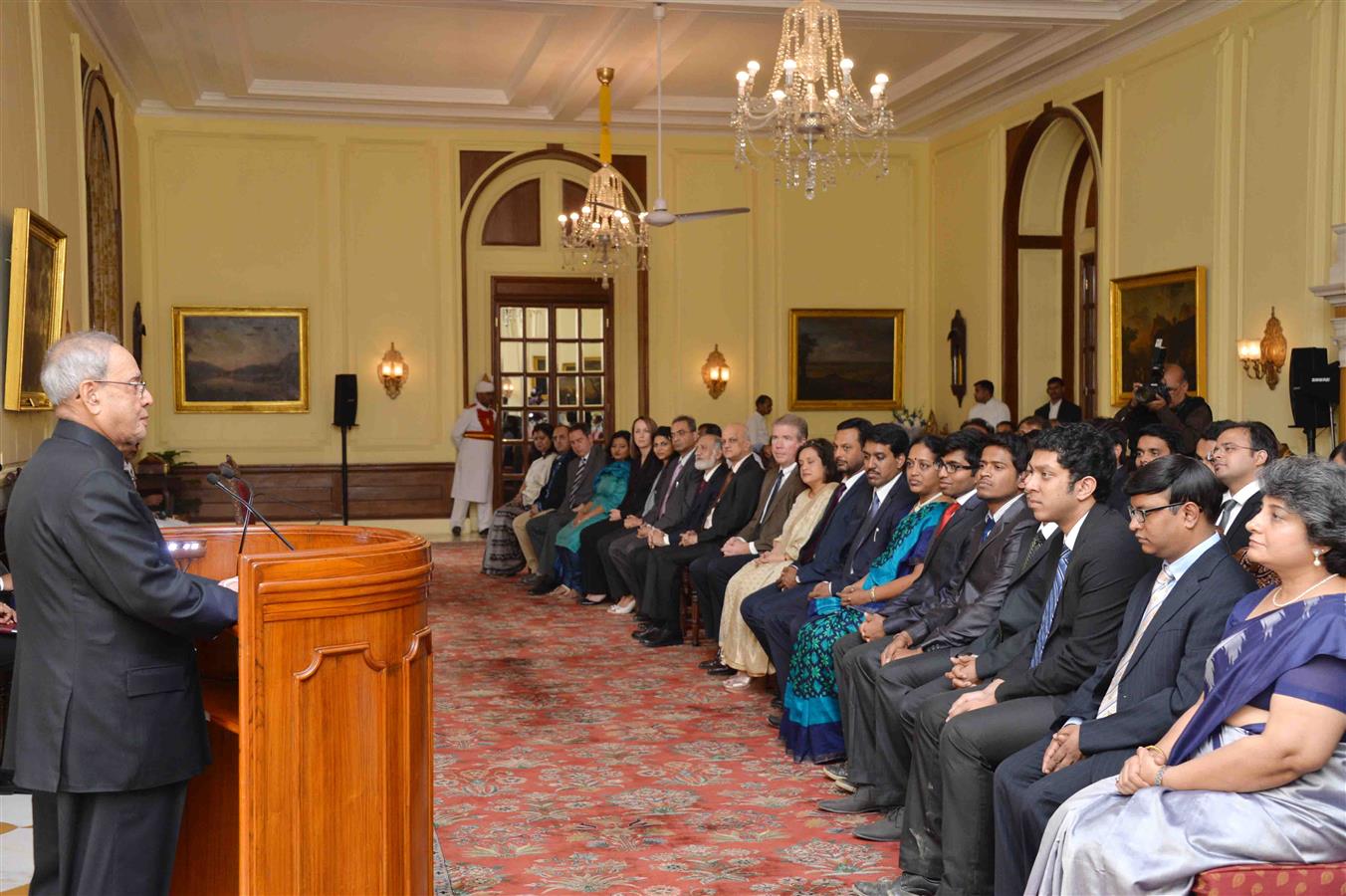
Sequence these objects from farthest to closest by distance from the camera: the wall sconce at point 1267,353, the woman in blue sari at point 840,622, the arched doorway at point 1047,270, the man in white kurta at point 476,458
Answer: the man in white kurta at point 476,458 < the arched doorway at point 1047,270 < the wall sconce at point 1267,353 < the woman in blue sari at point 840,622

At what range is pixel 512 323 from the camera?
52.1 feet

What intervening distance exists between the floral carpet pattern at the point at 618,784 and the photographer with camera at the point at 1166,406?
12.3ft

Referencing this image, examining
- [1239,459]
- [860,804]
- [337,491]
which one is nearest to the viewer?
[860,804]

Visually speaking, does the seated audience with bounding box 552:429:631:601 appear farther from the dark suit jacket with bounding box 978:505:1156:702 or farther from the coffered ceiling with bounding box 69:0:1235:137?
the dark suit jacket with bounding box 978:505:1156:702

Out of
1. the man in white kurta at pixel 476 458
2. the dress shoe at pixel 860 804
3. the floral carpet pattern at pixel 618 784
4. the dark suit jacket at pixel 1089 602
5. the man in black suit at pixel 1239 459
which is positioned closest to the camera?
the dark suit jacket at pixel 1089 602

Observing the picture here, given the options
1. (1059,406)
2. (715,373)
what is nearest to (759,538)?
(1059,406)

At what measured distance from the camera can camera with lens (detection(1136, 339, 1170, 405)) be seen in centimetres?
956

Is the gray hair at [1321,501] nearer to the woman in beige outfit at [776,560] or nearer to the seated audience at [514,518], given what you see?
the woman in beige outfit at [776,560]

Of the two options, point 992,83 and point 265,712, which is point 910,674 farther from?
point 992,83

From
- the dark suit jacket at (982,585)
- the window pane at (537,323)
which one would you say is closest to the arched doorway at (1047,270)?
the window pane at (537,323)

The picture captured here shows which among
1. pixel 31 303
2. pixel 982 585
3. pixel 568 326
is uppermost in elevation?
pixel 568 326

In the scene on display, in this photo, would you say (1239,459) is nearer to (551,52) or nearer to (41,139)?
(41,139)

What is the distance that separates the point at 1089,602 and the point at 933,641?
3.77ft

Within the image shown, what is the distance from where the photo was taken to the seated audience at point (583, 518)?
35.4 ft
